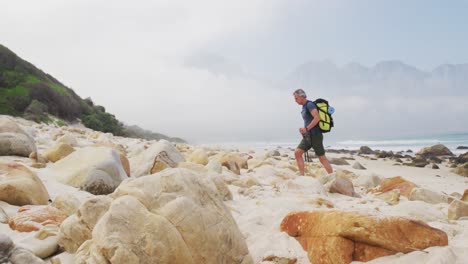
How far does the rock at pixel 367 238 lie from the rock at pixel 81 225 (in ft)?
5.06

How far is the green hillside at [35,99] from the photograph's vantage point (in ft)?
75.7

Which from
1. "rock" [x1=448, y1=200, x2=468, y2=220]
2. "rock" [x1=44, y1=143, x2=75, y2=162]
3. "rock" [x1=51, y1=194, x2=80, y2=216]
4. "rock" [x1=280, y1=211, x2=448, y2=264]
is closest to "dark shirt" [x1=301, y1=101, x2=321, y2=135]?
"rock" [x1=448, y1=200, x2=468, y2=220]

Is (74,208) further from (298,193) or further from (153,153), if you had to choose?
(298,193)

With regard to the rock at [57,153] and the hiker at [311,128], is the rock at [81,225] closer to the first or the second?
the rock at [57,153]

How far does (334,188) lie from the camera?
579 centimetres

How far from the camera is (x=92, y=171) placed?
4.34 metres

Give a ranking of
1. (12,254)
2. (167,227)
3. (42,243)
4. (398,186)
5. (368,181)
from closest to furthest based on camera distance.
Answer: (12,254)
(167,227)
(42,243)
(398,186)
(368,181)

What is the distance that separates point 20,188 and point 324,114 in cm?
521

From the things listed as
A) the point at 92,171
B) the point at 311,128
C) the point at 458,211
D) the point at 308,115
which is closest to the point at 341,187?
the point at 311,128

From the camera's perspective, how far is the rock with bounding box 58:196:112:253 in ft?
8.10

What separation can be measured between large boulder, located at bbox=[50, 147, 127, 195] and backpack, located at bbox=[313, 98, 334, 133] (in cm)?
382

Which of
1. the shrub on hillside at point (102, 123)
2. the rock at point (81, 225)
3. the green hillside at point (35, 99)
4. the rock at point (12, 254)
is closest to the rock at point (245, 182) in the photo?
the rock at point (81, 225)

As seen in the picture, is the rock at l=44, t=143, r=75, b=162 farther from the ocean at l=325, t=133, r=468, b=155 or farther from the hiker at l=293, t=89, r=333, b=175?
the ocean at l=325, t=133, r=468, b=155

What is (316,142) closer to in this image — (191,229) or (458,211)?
(458,211)
